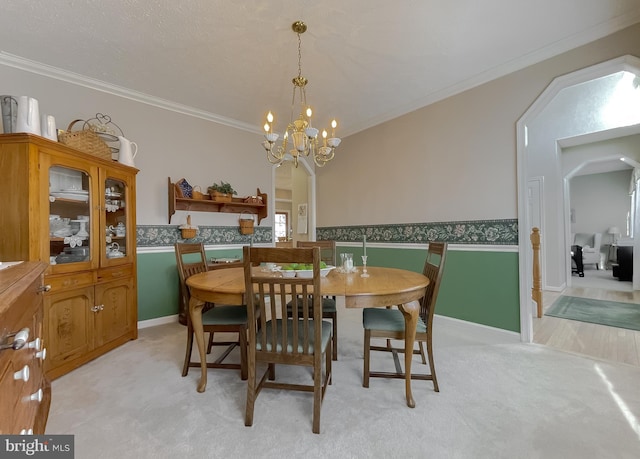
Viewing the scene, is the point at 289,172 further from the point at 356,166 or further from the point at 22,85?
the point at 22,85

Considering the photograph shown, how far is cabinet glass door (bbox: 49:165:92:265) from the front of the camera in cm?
212

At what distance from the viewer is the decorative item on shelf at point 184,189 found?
10.9ft

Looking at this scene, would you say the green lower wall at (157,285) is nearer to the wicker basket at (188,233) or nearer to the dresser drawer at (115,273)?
the wicker basket at (188,233)

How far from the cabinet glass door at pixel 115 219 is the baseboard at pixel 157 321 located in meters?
0.94

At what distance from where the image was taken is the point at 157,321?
10.7 ft

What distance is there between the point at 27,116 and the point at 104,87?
1.17 metres

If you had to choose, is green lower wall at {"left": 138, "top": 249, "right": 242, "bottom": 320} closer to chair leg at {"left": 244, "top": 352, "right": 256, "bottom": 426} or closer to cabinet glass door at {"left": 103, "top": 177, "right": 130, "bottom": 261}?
cabinet glass door at {"left": 103, "top": 177, "right": 130, "bottom": 261}

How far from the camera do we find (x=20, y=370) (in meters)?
0.79

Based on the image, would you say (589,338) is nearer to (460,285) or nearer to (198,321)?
(460,285)

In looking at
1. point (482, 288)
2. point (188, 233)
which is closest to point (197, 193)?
point (188, 233)

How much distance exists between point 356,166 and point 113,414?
3.73m

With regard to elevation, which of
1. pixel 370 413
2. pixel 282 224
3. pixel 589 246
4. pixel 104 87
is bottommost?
pixel 370 413

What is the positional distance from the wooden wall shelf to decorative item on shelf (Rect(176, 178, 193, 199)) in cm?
5

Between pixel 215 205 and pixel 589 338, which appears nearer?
pixel 589 338
